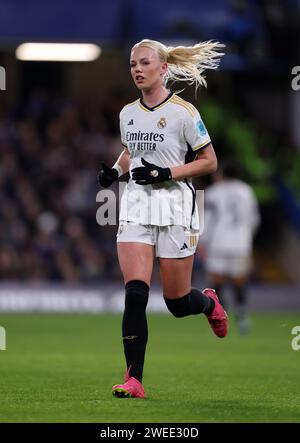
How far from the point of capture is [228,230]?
17594 mm

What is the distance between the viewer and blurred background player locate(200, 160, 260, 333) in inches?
671

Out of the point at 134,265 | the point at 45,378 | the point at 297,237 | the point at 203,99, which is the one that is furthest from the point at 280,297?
the point at 134,265

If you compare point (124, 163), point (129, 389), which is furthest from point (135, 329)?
point (124, 163)

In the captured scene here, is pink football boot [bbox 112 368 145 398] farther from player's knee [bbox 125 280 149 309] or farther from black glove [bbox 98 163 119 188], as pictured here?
black glove [bbox 98 163 119 188]

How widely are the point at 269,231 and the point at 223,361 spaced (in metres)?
11.8

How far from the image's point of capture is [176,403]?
8195mm

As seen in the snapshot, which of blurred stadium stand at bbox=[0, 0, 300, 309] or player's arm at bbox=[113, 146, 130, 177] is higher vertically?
blurred stadium stand at bbox=[0, 0, 300, 309]

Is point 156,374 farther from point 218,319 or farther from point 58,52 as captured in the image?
point 58,52

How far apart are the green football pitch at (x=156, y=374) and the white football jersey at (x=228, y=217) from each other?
122cm

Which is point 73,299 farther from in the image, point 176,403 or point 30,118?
point 176,403

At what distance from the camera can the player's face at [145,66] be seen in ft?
28.0

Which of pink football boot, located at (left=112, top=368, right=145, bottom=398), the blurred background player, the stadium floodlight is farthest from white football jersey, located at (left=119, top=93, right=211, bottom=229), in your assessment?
the stadium floodlight

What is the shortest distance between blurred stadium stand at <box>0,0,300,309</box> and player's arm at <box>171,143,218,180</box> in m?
12.2

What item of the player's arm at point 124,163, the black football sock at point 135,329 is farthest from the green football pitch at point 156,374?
the player's arm at point 124,163
